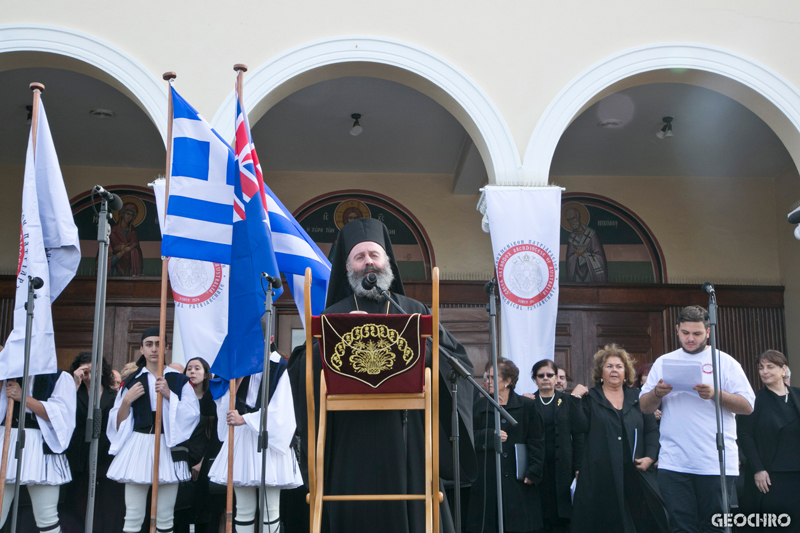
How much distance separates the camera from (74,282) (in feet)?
34.8

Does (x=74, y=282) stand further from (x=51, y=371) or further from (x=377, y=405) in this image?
(x=377, y=405)

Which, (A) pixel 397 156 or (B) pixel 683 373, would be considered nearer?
(B) pixel 683 373

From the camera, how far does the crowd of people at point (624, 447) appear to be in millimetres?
5457

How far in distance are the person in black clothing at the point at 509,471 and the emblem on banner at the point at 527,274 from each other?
1130mm

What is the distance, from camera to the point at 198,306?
22.6ft

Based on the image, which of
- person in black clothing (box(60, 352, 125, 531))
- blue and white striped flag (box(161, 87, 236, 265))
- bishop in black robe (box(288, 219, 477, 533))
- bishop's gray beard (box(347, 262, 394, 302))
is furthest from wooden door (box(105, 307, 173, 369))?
bishop in black robe (box(288, 219, 477, 533))

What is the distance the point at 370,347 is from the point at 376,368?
97 mm

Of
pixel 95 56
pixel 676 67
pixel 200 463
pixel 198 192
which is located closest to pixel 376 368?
pixel 198 192

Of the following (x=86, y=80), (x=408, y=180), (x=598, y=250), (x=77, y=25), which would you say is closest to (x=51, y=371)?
(x=77, y=25)

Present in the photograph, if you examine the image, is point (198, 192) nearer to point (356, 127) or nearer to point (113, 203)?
point (113, 203)

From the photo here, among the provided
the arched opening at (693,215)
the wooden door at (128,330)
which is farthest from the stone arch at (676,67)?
the wooden door at (128,330)

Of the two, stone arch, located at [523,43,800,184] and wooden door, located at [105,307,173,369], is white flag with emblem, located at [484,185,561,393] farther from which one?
wooden door, located at [105,307,173,369]

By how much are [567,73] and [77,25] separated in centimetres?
498

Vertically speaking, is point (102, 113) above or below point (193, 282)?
above
